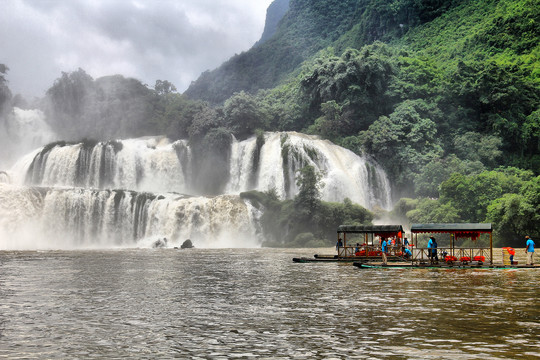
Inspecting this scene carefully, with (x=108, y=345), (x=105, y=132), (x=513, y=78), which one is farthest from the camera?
(x=105, y=132)

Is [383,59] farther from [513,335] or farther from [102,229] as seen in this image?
[513,335]

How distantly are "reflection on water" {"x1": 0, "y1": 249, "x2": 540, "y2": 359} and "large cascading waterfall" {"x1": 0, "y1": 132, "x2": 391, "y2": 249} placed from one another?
2626 cm

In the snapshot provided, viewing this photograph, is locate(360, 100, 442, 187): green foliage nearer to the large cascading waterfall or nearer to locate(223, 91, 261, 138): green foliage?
the large cascading waterfall

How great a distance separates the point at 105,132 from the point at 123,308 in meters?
64.6

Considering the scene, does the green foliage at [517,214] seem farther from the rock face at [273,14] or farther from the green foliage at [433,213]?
Answer: the rock face at [273,14]

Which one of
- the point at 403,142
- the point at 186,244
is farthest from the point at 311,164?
the point at 186,244

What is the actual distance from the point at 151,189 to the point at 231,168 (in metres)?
8.39

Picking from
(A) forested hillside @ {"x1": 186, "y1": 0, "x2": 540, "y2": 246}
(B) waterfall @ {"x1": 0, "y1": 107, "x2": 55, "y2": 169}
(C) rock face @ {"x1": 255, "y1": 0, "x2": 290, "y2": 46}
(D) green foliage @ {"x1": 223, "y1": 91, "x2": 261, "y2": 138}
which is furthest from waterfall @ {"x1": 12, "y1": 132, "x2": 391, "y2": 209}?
(C) rock face @ {"x1": 255, "y1": 0, "x2": 290, "y2": 46}

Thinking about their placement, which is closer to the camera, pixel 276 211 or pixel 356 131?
pixel 276 211

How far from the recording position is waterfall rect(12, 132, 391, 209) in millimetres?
56188

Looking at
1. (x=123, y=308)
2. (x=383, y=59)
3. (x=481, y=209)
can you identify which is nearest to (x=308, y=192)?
(x=481, y=209)

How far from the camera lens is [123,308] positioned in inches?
525

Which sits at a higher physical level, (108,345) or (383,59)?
(383,59)

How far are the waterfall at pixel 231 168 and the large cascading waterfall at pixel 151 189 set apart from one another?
3.8 inches
